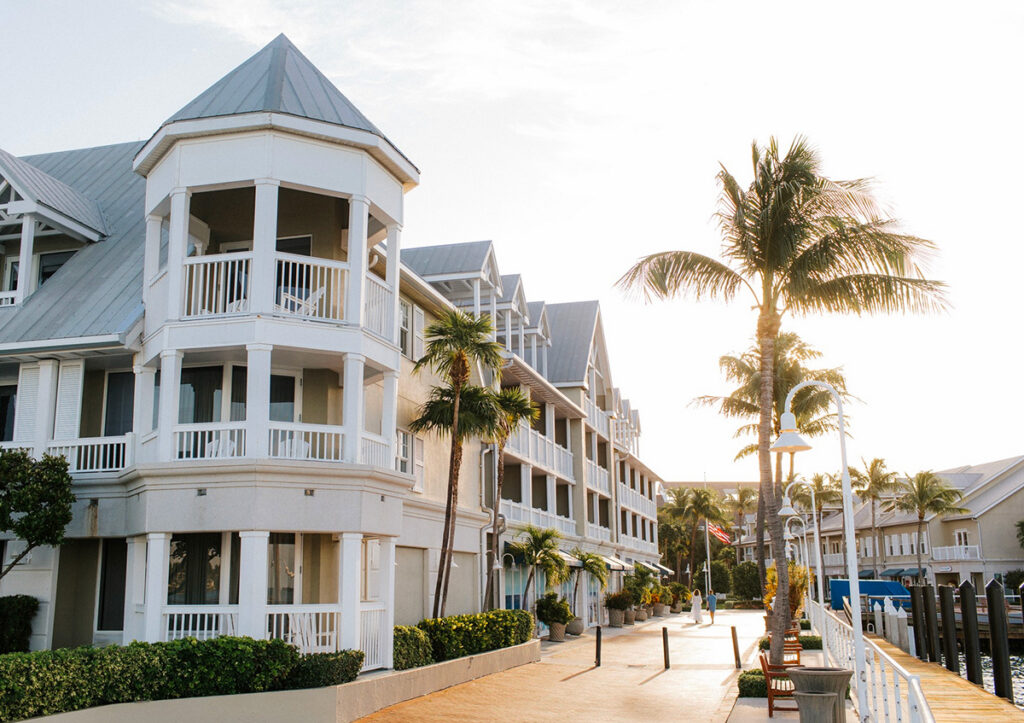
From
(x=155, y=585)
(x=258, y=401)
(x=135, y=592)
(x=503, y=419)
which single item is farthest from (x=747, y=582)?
(x=155, y=585)

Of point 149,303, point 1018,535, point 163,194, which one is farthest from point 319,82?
point 1018,535

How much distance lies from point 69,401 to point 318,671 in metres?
8.12

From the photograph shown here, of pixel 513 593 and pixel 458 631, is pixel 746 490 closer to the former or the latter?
pixel 513 593

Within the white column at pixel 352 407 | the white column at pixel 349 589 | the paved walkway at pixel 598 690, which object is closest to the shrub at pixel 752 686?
the paved walkway at pixel 598 690

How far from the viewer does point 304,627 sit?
1623 cm

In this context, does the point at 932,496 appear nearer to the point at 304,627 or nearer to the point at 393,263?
the point at 393,263

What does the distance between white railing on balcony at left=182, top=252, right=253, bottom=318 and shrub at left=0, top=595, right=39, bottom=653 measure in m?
6.26

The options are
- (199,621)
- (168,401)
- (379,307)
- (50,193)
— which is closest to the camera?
(199,621)

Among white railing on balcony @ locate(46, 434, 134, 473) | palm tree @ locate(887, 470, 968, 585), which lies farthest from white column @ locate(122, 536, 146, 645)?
palm tree @ locate(887, 470, 968, 585)

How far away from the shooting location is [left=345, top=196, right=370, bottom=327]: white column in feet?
58.2

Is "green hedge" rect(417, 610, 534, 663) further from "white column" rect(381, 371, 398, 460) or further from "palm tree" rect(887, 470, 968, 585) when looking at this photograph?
"palm tree" rect(887, 470, 968, 585)

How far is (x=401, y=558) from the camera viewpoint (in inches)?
884

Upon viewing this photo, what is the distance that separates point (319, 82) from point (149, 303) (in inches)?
228

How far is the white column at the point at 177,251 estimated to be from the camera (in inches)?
676
